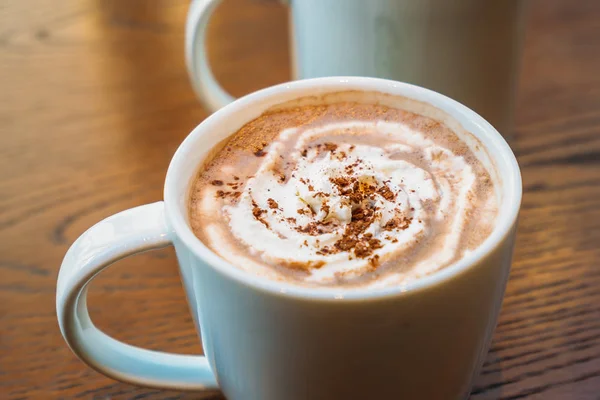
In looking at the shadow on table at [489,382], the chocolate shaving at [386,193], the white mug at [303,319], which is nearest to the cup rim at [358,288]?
the white mug at [303,319]

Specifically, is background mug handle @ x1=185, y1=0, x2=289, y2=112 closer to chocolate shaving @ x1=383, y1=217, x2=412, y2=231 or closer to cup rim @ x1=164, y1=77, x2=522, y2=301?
cup rim @ x1=164, y1=77, x2=522, y2=301

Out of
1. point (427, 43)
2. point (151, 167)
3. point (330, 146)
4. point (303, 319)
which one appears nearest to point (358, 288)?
point (303, 319)

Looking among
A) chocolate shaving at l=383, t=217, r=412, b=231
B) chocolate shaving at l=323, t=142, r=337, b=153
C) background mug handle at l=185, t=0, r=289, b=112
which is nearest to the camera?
chocolate shaving at l=383, t=217, r=412, b=231

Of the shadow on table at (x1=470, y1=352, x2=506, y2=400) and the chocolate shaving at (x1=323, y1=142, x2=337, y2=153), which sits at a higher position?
the chocolate shaving at (x1=323, y1=142, x2=337, y2=153)

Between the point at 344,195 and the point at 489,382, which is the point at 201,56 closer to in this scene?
the point at 344,195

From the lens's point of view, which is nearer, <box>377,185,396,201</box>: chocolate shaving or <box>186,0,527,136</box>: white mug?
<box>377,185,396,201</box>: chocolate shaving

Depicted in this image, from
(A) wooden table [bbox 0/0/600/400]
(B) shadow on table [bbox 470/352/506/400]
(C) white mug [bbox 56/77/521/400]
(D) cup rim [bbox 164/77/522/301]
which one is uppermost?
(D) cup rim [bbox 164/77/522/301]

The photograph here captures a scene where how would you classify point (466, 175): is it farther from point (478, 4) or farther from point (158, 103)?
point (158, 103)

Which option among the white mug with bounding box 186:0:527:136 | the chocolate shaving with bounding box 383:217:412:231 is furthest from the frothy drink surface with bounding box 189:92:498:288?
the white mug with bounding box 186:0:527:136
